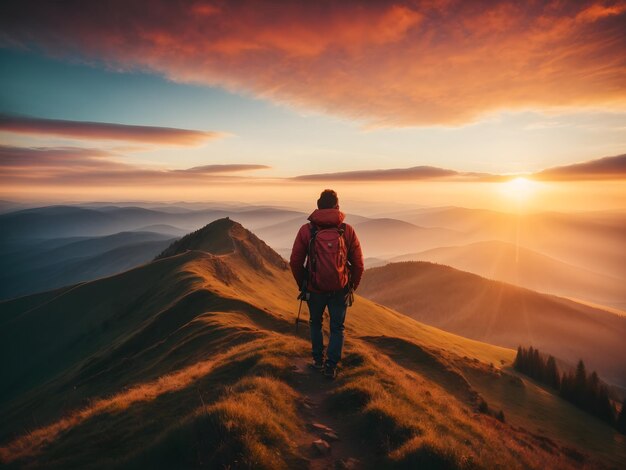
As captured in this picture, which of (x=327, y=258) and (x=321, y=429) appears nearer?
(x=321, y=429)

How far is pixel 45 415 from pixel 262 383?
1252 inches

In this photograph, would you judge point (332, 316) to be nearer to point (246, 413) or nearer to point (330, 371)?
point (330, 371)

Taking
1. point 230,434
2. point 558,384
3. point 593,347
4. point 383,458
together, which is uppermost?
point 230,434

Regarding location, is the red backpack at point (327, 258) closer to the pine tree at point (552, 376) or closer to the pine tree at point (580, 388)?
the pine tree at point (580, 388)

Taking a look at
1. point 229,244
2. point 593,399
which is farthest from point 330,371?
point 229,244

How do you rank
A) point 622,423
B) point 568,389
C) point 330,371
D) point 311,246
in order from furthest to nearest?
1. point 568,389
2. point 622,423
3. point 330,371
4. point 311,246

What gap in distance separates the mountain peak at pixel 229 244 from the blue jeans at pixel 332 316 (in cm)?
6753

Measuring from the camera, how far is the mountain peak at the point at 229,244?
81.8 metres

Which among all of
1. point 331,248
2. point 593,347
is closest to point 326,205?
point 331,248

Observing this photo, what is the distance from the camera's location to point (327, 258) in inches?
443

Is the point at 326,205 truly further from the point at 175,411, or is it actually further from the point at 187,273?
the point at 187,273

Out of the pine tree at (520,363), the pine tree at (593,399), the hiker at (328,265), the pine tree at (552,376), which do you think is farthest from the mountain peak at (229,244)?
the hiker at (328,265)

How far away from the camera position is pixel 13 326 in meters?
83.0

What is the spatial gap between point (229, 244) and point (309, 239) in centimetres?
7526
